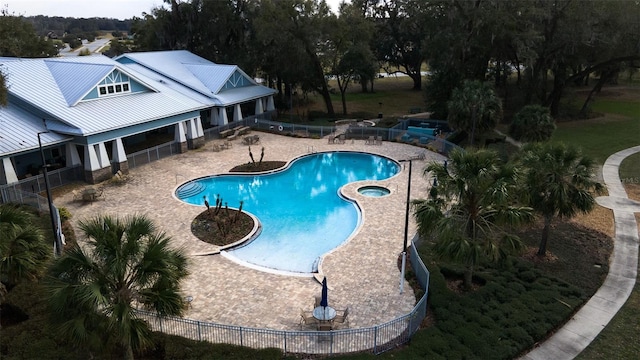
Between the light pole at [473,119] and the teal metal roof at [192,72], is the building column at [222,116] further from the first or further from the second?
the light pole at [473,119]

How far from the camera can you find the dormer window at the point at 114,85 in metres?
31.8

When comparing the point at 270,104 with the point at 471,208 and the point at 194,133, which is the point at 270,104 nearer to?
the point at 194,133

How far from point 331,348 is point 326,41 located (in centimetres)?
3686

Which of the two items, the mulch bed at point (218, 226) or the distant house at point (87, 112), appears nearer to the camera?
the mulch bed at point (218, 226)

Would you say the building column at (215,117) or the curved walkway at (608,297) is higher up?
the building column at (215,117)

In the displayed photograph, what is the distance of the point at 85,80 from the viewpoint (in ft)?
102

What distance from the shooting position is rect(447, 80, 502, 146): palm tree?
33.2m

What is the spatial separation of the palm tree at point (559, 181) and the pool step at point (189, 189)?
19838 millimetres

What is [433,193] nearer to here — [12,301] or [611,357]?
[611,357]

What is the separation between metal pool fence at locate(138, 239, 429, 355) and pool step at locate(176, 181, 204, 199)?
47.0ft

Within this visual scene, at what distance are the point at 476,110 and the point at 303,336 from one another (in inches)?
968

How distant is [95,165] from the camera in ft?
94.3

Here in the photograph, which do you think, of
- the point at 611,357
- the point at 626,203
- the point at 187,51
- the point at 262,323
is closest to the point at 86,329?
the point at 262,323

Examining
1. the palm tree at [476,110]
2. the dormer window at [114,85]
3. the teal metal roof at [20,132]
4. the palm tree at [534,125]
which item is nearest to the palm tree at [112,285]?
the teal metal roof at [20,132]
